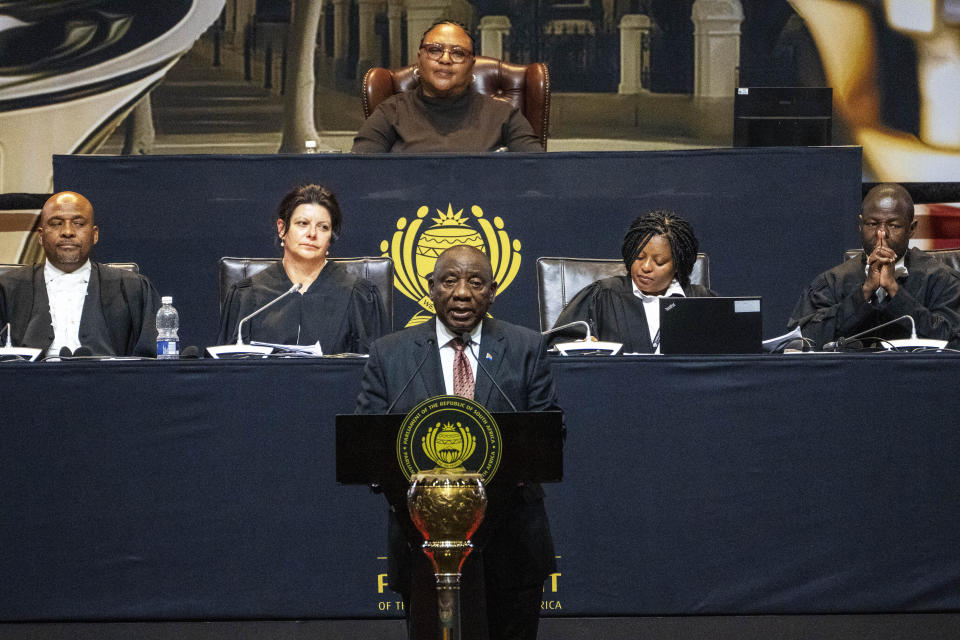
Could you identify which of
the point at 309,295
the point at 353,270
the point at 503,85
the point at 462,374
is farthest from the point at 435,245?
the point at 462,374

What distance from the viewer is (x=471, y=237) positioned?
5.12 m

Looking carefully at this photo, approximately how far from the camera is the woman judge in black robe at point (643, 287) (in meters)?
4.50

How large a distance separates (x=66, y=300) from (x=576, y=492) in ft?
7.04

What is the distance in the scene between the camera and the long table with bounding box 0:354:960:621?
3680 millimetres

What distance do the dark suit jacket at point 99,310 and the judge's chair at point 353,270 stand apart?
0.29m

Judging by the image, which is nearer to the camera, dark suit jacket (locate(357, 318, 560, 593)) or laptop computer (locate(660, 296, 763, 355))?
dark suit jacket (locate(357, 318, 560, 593))

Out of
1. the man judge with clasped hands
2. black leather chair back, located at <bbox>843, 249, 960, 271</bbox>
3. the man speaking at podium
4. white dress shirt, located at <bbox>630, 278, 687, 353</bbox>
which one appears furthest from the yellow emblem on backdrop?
the man speaking at podium

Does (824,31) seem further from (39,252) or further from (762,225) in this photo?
(39,252)

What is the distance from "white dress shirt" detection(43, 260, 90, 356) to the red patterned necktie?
6.94 feet

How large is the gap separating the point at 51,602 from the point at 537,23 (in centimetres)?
496

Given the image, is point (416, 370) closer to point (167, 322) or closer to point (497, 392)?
point (497, 392)

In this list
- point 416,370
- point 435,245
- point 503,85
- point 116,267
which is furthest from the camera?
point 503,85

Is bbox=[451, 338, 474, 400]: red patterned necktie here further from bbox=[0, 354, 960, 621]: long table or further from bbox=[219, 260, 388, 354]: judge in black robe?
bbox=[219, 260, 388, 354]: judge in black robe

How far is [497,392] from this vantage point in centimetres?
310
